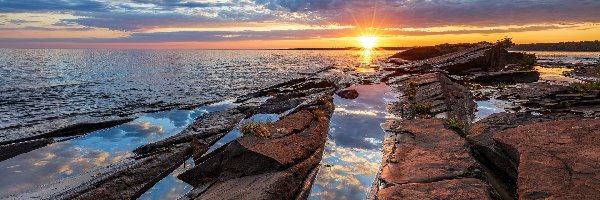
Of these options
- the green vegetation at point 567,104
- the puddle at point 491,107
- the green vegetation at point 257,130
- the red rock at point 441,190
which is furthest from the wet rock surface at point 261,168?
the green vegetation at point 567,104

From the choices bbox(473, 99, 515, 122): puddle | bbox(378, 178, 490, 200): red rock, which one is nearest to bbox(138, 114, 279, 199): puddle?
bbox(378, 178, 490, 200): red rock

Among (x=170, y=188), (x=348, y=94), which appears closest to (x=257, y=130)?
(x=170, y=188)

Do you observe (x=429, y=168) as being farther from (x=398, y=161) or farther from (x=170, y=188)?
(x=170, y=188)

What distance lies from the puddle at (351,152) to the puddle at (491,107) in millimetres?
5394

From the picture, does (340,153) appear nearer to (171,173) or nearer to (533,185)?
(171,173)

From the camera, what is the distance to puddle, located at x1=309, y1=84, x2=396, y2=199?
1167 centimetres

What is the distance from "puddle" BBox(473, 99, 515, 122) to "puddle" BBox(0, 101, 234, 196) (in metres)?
17.8

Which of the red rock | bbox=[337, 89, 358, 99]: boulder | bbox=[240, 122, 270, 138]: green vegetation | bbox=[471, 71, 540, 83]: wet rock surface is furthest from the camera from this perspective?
bbox=[471, 71, 540, 83]: wet rock surface

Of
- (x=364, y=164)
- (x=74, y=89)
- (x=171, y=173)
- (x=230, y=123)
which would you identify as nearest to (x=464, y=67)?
(x=230, y=123)

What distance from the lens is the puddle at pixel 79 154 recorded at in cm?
1431

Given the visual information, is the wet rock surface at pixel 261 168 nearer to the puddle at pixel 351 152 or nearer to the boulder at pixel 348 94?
the puddle at pixel 351 152

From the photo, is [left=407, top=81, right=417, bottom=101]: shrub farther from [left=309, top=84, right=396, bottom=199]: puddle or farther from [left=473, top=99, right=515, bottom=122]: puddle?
[left=473, top=99, right=515, bottom=122]: puddle

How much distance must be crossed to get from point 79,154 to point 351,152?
40.5 feet

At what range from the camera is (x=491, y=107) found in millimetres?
24062
